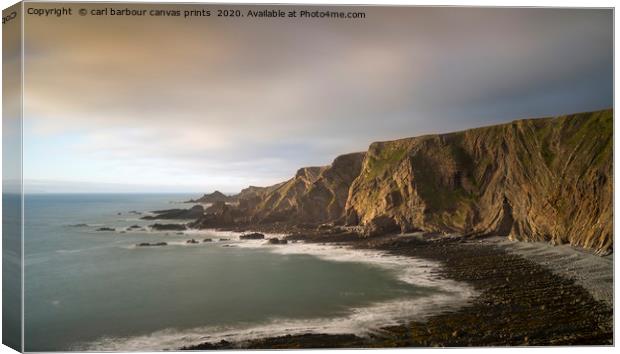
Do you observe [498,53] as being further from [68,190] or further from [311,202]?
[68,190]

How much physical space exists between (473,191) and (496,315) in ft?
7.91

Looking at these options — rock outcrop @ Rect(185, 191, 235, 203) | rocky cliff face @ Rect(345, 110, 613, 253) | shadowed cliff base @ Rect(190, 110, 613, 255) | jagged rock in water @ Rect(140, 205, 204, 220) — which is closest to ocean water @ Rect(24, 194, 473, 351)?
jagged rock in water @ Rect(140, 205, 204, 220)

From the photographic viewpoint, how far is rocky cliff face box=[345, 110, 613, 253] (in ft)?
25.6

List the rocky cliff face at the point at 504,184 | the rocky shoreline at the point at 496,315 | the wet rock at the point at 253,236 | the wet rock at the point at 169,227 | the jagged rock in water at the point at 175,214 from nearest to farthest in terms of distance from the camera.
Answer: the rocky shoreline at the point at 496,315 < the jagged rock in water at the point at 175,214 < the rocky cliff face at the point at 504,184 < the wet rock at the point at 169,227 < the wet rock at the point at 253,236

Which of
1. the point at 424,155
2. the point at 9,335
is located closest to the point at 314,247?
the point at 424,155

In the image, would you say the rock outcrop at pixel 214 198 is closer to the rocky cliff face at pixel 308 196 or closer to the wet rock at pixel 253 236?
the rocky cliff face at pixel 308 196

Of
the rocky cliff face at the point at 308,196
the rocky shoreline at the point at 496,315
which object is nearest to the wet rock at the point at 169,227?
the rocky cliff face at the point at 308,196

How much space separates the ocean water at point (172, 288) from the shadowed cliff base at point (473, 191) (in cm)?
79

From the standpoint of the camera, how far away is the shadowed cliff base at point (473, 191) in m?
7.82

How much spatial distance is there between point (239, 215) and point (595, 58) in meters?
7.45

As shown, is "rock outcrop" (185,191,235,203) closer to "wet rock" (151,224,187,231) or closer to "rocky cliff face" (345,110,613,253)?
"wet rock" (151,224,187,231)

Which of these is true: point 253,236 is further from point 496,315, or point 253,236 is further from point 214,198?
point 496,315

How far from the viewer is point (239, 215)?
8.40 m

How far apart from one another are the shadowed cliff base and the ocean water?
31.0 inches
